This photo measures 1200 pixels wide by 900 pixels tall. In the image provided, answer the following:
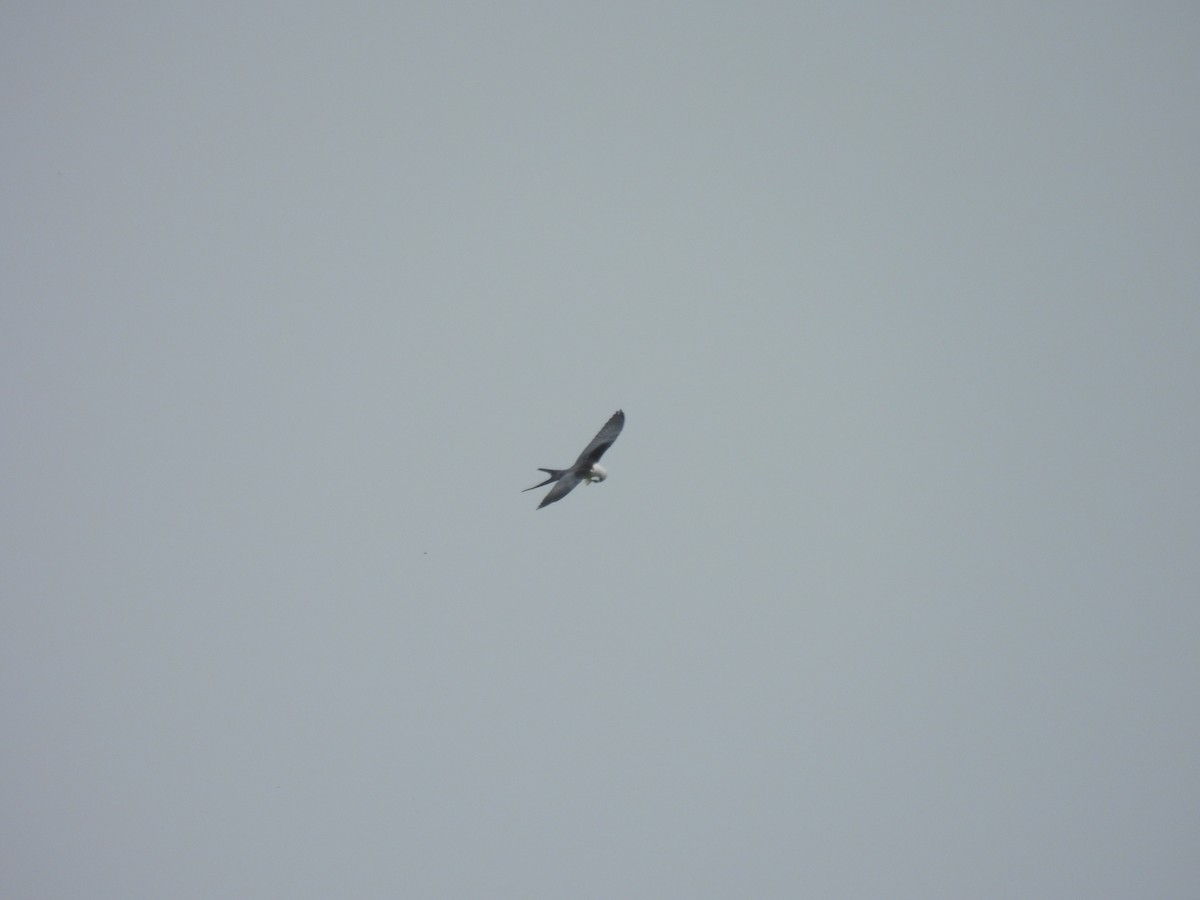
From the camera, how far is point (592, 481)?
36750mm

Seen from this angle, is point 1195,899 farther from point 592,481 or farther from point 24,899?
point 592,481

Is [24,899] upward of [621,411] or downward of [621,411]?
downward

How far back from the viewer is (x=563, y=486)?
36812 mm

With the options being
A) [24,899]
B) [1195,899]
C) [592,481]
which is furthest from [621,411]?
[1195,899]

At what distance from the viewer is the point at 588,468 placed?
1430 inches

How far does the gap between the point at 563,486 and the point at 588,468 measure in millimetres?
884

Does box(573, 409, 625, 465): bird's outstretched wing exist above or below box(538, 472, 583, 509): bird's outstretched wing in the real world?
above

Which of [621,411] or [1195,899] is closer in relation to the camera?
[621,411]

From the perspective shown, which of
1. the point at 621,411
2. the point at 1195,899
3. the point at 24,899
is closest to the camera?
the point at 621,411

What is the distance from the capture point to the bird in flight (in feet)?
118

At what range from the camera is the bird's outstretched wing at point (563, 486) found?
120 ft

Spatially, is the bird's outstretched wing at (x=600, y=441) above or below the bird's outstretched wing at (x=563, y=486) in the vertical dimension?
above

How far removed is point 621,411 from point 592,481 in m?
1.83

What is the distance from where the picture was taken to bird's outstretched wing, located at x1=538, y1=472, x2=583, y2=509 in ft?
120
